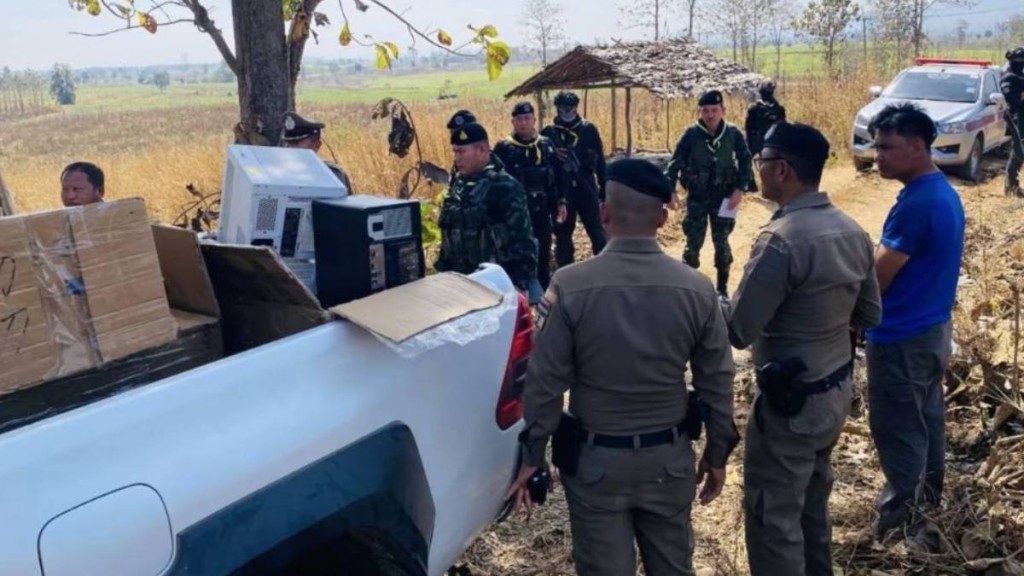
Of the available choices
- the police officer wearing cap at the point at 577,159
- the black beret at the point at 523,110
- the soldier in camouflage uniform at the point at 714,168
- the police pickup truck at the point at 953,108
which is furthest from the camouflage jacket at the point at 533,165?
the police pickup truck at the point at 953,108

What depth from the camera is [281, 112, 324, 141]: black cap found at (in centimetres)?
500

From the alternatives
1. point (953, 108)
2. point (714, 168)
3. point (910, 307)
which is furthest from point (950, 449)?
point (953, 108)

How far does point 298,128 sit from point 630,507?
3226mm

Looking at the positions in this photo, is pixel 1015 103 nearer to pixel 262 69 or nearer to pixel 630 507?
pixel 262 69

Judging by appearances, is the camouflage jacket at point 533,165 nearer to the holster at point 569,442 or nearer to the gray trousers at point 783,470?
the gray trousers at point 783,470

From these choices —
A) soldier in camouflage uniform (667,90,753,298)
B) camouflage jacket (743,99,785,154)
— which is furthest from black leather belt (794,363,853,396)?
camouflage jacket (743,99,785,154)

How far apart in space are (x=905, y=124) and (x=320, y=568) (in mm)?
2733

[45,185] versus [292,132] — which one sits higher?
[292,132]

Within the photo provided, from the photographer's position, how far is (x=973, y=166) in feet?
44.3

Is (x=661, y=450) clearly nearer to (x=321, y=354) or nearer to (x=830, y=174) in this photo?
(x=321, y=354)

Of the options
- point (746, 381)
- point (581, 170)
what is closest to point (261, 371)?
point (746, 381)

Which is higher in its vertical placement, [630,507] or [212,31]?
[212,31]

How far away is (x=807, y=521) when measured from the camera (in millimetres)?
3238

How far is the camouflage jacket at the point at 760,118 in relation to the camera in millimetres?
11492
